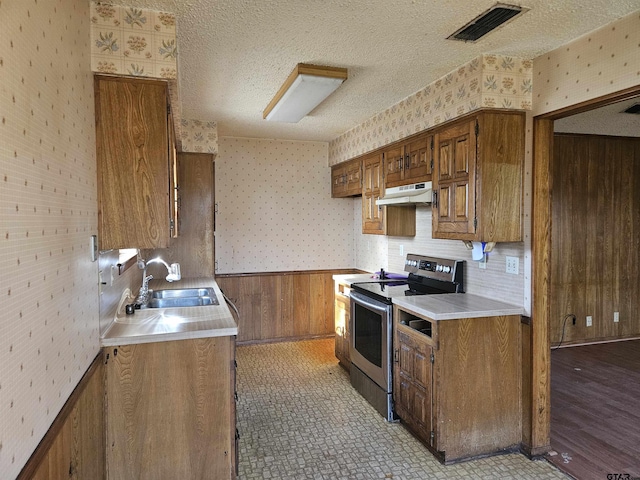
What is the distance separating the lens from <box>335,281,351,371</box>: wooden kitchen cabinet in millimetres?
4016

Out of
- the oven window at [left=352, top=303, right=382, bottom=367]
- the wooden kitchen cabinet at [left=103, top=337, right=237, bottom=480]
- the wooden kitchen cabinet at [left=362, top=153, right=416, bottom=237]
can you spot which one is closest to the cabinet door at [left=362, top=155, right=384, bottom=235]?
the wooden kitchen cabinet at [left=362, top=153, right=416, bottom=237]

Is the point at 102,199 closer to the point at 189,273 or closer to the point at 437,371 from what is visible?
the point at 437,371

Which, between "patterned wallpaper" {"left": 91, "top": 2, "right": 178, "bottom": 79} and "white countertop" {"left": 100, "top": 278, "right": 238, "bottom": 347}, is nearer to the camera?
"patterned wallpaper" {"left": 91, "top": 2, "right": 178, "bottom": 79}

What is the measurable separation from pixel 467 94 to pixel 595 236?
3.16 metres

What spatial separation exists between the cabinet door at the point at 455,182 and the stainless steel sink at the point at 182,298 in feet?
5.78

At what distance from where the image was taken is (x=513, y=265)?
2756 mm

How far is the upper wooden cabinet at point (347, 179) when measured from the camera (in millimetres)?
4570

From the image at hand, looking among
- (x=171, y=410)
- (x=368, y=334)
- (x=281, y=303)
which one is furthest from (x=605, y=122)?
(x=171, y=410)

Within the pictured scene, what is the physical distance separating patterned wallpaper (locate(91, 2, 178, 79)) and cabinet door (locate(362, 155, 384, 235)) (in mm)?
2312

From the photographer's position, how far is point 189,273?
439 centimetres

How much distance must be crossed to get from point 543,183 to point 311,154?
3238 millimetres

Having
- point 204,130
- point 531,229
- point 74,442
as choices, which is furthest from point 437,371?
point 204,130

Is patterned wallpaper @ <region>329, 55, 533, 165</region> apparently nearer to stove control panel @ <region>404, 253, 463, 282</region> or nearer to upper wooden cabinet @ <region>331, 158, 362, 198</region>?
upper wooden cabinet @ <region>331, 158, 362, 198</region>

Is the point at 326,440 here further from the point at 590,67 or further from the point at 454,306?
the point at 590,67
